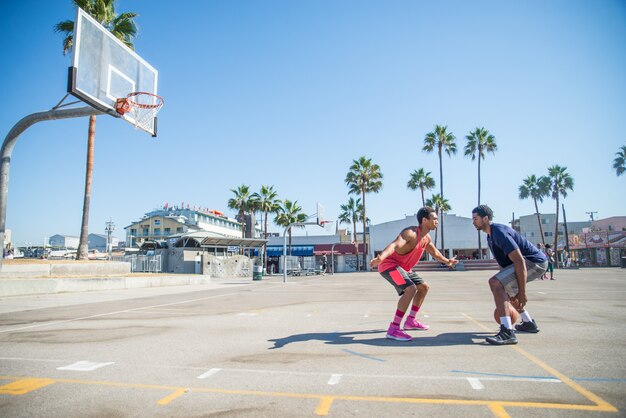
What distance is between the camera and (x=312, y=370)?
3840mm

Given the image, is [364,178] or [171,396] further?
[364,178]

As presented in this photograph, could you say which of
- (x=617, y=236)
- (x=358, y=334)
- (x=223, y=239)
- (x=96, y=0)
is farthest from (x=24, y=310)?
(x=617, y=236)

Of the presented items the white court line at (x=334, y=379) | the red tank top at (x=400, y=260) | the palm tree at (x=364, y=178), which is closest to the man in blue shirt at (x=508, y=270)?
the red tank top at (x=400, y=260)

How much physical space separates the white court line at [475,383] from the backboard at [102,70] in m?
11.6

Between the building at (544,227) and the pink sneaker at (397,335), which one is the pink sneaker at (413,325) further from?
the building at (544,227)

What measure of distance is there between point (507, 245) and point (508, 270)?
351 millimetres

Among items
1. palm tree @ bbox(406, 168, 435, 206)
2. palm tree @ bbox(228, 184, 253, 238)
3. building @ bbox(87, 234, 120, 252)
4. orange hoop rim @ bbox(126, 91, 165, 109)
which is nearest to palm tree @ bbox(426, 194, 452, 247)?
palm tree @ bbox(406, 168, 435, 206)

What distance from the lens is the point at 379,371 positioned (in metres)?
3.75

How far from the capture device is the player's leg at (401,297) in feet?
17.2

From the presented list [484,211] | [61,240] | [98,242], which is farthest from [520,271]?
[61,240]

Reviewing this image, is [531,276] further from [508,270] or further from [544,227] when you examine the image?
[544,227]

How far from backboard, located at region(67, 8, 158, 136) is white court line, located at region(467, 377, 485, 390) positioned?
458 inches

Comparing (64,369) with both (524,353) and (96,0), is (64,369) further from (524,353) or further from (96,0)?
(96,0)

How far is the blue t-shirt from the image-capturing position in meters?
4.97
